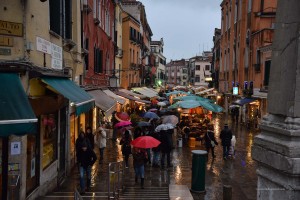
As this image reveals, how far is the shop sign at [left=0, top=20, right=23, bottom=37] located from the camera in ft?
27.0

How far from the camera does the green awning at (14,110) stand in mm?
6688

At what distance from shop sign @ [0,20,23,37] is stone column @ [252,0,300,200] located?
597 centimetres

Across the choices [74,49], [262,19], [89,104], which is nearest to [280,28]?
[89,104]

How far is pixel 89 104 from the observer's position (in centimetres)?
1248

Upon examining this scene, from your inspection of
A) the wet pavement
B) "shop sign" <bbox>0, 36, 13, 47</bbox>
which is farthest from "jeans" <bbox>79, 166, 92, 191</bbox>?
"shop sign" <bbox>0, 36, 13, 47</bbox>

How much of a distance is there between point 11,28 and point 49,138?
4.39 meters

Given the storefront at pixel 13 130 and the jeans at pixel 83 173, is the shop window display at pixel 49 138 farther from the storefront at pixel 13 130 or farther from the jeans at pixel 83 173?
the storefront at pixel 13 130

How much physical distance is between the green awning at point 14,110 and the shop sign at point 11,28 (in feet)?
3.48

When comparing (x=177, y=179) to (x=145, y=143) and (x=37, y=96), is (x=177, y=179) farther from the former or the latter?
(x=37, y=96)

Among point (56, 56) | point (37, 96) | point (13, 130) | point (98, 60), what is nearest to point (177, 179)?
point (56, 56)

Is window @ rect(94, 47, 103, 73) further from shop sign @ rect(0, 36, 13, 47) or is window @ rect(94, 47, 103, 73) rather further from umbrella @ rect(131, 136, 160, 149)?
shop sign @ rect(0, 36, 13, 47)

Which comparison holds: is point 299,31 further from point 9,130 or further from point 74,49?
point 74,49

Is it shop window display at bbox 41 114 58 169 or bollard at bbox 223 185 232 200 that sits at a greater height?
shop window display at bbox 41 114 58 169

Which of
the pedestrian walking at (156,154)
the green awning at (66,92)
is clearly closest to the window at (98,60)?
the pedestrian walking at (156,154)
